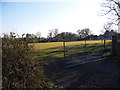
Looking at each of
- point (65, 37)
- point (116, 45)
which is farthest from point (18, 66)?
point (65, 37)

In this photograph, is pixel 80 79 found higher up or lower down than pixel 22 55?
lower down

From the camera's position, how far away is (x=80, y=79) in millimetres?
4004

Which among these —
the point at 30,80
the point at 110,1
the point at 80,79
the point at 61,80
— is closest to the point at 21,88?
the point at 30,80

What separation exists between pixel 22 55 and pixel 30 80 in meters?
0.66

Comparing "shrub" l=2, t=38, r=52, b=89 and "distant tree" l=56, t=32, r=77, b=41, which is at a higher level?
"distant tree" l=56, t=32, r=77, b=41

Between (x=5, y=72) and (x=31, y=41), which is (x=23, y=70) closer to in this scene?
(x=5, y=72)

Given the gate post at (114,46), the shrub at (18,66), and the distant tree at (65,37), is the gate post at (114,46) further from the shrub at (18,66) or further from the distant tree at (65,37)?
the shrub at (18,66)

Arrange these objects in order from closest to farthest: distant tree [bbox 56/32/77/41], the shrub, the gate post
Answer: the shrub, distant tree [bbox 56/32/77/41], the gate post

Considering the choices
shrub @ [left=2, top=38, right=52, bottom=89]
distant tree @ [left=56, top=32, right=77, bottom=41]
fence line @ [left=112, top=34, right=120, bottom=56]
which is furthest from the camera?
fence line @ [left=112, top=34, right=120, bottom=56]

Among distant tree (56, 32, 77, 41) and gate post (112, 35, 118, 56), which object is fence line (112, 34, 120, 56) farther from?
distant tree (56, 32, 77, 41)

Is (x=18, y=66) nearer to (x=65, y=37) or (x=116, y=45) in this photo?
(x=116, y=45)

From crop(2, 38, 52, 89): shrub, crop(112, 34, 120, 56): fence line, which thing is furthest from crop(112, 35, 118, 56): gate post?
crop(2, 38, 52, 89): shrub

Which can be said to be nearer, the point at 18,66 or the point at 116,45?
the point at 18,66

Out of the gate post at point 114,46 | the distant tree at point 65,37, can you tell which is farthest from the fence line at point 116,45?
the distant tree at point 65,37
